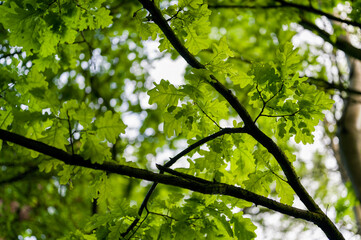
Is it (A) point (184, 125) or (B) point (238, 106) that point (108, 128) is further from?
(B) point (238, 106)

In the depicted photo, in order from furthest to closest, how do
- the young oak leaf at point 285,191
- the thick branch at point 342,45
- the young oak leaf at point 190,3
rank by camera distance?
the thick branch at point 342,45, the young oak leaf at point 285,191, the young oak leaf at point 190,3

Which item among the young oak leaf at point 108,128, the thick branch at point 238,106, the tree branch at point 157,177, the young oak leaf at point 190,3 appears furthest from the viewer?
the young oak leaf at point 190,3

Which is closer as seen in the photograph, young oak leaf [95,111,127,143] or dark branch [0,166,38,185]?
young oak leaf [95,111,127,143]

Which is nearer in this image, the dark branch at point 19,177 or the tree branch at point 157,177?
the tree branch at point 157,177

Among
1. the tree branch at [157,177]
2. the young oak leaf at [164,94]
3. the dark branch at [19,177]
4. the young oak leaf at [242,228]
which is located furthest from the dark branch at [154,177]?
the dark branch at [19,177]

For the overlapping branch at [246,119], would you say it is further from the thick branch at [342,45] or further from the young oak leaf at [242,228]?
the thick branch at [342,45]

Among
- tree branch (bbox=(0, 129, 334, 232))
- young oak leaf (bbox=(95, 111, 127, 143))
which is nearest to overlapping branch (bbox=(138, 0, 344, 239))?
tree branch (bbox=(0, 129, 334, 232))

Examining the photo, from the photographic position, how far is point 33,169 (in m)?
4.14

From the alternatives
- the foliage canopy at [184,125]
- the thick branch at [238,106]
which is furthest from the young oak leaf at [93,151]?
the thick branch at [238,106]

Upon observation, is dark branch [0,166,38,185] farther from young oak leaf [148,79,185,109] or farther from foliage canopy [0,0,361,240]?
young oak leaf [148,79,185,109]

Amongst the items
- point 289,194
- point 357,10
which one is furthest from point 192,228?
point 357,10

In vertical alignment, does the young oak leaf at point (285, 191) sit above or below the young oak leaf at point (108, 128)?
above

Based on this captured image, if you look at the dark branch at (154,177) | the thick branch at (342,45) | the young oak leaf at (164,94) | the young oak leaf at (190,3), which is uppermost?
the thick branch at (342,45)

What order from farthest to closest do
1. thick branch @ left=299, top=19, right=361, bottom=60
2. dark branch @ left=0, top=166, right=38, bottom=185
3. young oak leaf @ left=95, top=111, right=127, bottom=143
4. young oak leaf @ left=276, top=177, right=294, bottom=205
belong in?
dark branch @ left=0, top=166, right=38, bottom=185
thick branch @ left=299, top=19, right=361, bottom=60
young oak leaf @ left=276, top=177, right=294, bottom=205
young oak leaf @ left=95, top=111, right=127, bottom=143
